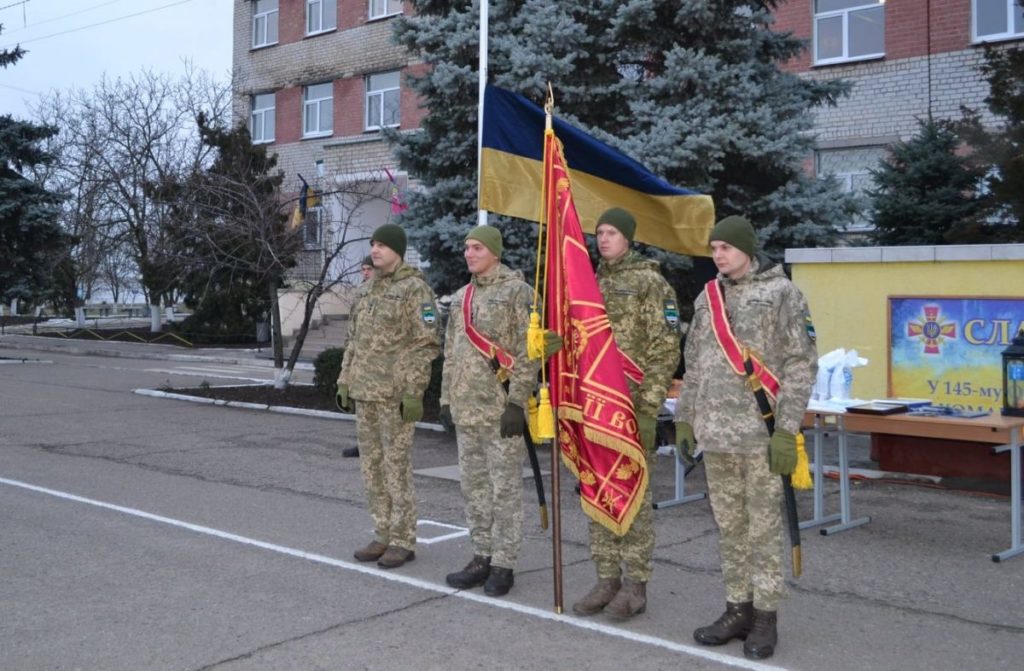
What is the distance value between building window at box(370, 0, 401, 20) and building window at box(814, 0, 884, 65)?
11879 mm

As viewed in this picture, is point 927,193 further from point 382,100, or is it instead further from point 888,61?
point 382,100

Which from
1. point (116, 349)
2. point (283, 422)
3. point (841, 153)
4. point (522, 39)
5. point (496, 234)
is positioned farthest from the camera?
point (116, 349)

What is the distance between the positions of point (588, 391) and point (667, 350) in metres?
0.50

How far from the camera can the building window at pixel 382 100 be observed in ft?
95.1

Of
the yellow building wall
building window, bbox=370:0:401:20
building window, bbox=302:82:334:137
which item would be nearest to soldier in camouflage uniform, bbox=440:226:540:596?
the yellow building wall

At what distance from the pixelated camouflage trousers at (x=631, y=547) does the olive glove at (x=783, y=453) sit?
0.86m

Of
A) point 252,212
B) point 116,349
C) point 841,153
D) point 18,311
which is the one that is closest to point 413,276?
point 252,212

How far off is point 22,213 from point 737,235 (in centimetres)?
2730

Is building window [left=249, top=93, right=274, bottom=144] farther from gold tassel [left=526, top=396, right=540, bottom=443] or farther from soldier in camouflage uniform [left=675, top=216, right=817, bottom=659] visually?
soldier in camouflage uniform [left=675, top=216, right=817, bottom=659]

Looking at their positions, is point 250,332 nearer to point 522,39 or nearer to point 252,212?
point 252,212

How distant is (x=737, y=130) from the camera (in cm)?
1247

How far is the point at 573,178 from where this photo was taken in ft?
23.7

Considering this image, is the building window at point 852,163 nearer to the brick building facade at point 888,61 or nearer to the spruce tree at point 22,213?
the brick building facade at point 888,61

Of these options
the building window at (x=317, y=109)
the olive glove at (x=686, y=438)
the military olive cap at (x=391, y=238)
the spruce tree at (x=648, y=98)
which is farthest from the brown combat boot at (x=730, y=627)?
the building window at (x=317, y=109)
